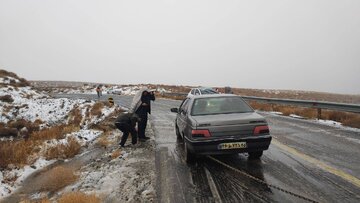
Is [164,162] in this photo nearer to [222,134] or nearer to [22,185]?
[222,134]

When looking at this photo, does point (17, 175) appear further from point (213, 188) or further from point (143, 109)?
point (213, 188)

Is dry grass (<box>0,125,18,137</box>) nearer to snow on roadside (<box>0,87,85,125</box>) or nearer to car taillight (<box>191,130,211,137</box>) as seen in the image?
snow on roadside (<box>0,87,85,125</box>)

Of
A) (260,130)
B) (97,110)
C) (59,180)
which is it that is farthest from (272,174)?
(97,110)

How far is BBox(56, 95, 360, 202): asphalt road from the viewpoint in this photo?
448cm

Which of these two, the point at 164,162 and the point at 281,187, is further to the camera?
the point at 164,162

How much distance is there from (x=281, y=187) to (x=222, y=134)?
1.51 metres

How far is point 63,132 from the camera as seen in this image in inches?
477

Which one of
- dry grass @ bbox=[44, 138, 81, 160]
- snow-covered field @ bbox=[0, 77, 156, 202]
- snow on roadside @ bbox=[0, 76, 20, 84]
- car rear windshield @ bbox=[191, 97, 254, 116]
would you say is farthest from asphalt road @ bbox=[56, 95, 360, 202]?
snow on roadside @ bbox=[0, 76, 20, 84]

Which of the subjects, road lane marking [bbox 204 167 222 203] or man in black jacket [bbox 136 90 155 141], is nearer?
road lane marking [bbox 204 167 222 203]

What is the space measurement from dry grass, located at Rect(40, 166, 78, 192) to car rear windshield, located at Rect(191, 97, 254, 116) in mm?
3075

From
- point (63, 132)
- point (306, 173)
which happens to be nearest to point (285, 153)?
point (306, 173)

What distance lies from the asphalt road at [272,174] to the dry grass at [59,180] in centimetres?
195

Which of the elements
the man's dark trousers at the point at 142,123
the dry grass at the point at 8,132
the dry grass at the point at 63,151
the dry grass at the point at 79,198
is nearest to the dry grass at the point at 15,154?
the dry grass at the point at 63,151

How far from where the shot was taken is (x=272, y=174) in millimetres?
5500
